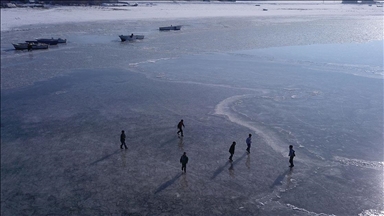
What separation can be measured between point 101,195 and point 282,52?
29.4 meters

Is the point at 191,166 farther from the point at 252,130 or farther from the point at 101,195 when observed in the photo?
the point at 252,130

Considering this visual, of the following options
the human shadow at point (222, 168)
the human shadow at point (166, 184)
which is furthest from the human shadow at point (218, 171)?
the human shadow at point (166, 184)

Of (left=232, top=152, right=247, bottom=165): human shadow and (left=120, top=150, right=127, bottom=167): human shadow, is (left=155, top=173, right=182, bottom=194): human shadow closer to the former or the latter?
(left=120, top=150, right=127, bottom=167): human shadow

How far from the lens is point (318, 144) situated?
578 inches

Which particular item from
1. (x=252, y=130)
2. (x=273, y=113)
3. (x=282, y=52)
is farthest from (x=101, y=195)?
(x=282, y=52)

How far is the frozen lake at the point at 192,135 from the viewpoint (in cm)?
1078

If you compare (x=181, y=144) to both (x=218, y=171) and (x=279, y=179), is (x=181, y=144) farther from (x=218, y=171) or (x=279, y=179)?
(x=279, y=179)

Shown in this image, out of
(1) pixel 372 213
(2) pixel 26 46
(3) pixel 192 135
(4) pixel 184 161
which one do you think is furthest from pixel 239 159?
(2) pixel 26 46

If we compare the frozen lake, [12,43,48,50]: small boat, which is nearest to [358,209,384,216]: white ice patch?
the frozen lake

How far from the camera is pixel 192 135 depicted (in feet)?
51.4

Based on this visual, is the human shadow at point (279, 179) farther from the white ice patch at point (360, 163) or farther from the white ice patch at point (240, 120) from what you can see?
the white ice patch at point (360, 163)

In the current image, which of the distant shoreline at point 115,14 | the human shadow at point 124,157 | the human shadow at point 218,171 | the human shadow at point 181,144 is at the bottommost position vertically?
the human shadow at point 218,171

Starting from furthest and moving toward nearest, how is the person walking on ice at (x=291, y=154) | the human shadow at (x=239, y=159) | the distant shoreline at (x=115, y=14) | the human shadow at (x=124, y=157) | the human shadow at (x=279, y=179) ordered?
the distant shoreline at (x=115, y=14) → the human shadow at (x=239, y=159) → the human shadow at (x=124, y=157) → the person walking on ice at (x=291, y=154) → the human shadow at (x=279, y=179)

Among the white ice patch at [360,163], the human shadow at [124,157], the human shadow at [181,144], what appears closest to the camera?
the white ice patch at [360,163]
